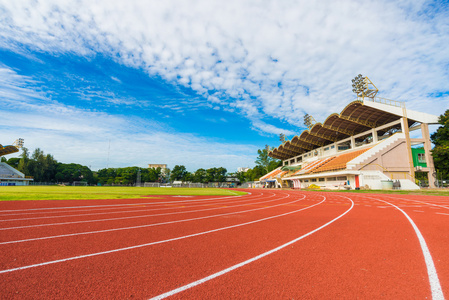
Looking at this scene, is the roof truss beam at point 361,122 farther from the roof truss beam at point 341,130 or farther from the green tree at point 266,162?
the green tree at point 266,162

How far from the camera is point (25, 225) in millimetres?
6602

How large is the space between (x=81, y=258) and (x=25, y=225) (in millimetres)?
4350

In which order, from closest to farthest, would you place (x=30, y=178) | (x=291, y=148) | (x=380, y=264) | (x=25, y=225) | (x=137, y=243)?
(x=380, y=264) → (x=137, y=243) → (x=25, y=225) → (x=291, y=148) → (x=30, y=178)

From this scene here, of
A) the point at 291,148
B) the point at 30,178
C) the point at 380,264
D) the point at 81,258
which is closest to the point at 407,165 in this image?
the point at 291,148

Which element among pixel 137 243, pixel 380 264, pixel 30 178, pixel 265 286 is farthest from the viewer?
pixel 30 178

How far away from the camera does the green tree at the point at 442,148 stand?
33.4 meters

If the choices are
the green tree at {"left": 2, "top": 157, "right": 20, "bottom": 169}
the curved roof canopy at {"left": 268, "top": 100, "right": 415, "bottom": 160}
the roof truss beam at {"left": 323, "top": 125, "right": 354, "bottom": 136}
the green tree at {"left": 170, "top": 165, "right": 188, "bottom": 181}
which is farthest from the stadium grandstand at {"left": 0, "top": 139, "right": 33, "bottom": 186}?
the roof truss beam at {"left": 323, "top": 125, "right": 354, "bottom": 136}

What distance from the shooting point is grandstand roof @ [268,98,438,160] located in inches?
1406

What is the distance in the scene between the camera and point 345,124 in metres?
45.4

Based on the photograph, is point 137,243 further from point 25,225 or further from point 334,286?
point 25,225

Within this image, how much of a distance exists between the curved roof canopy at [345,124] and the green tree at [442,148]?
3.78m

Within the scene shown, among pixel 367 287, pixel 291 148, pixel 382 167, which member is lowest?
pixel 367 287

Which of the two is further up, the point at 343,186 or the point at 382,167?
the point at 382,167

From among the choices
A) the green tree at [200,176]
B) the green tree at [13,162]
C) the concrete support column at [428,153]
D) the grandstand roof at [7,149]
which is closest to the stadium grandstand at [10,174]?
the grandstand roof at [7,149]
